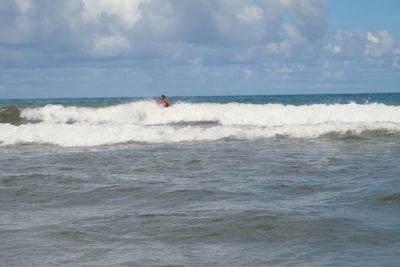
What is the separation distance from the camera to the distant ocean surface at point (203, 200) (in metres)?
5.74

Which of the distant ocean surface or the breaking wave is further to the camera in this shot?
the breaking wave

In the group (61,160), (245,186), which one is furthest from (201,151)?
(245,186)

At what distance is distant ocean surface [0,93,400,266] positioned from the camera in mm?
5738

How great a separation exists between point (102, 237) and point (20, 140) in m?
13.5

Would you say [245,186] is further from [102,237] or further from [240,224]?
[102,237]

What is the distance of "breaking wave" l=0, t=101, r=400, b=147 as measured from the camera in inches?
728

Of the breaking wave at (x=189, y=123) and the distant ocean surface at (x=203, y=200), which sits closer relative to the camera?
the distant ocean surface at (x=203, y=200)

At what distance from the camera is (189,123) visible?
89.4 feet

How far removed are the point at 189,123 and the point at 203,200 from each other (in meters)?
19.0

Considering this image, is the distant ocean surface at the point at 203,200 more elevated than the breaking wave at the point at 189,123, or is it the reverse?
the breaking wave at the point at 189,123

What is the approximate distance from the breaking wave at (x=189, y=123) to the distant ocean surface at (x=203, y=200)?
31 cm

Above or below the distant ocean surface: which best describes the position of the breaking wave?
above

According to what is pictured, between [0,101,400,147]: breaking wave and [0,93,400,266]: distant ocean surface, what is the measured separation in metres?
0.31

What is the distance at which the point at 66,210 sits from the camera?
7977mm
